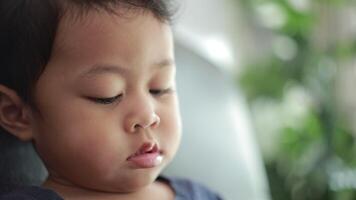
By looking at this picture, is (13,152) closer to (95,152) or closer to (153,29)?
(95,152)

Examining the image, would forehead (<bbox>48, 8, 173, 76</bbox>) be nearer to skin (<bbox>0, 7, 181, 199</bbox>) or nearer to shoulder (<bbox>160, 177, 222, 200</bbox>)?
skin (<bbox>0, 7, 181, 199</bbox>)

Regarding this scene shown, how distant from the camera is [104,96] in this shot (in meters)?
0.94

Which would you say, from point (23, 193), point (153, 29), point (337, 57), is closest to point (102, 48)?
point (153, 29)

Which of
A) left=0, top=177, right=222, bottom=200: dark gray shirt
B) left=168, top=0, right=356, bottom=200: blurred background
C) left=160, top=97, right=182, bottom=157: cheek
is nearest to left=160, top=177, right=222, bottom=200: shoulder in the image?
left=0, top=177, right=222, bottom=200: dark gray shirt

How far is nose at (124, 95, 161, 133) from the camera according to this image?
96 centimetres

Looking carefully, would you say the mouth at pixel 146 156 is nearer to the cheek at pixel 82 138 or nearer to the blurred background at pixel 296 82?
the cheek at pixel 82 138

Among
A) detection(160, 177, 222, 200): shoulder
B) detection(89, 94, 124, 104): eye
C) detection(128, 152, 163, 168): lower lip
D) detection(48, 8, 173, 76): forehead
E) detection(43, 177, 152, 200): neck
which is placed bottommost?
detection(160, 177, 222, 200): shoulder

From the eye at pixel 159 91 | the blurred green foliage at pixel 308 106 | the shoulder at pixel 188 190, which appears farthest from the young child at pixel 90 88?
the blurred green foliage at pixel 308 106

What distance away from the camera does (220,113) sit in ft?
4.78

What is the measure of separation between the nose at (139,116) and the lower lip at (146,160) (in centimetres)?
4

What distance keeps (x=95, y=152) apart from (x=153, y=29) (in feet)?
0.64

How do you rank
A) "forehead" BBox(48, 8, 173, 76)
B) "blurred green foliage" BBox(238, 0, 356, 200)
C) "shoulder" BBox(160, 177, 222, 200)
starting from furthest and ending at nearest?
"blurred green foliage" BBox(238, 0, 356, 200)
"shoulder" BBox(160, 177, 222, 200)
"forehead" BBox(48, 8, 173, 76)

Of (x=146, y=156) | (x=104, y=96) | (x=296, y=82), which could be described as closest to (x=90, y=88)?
(x=104, y=96)

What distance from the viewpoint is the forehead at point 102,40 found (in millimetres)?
936
